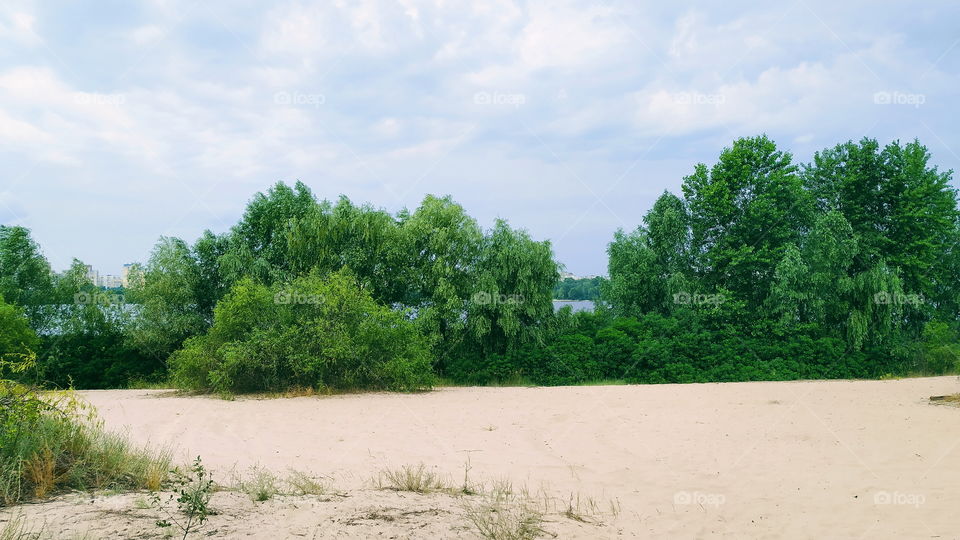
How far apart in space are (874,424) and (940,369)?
56.4ft

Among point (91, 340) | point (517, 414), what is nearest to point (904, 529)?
point (517, 414)

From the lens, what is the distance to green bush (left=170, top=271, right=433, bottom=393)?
18625 millimetres

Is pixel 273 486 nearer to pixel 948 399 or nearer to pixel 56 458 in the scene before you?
pixel 56 458

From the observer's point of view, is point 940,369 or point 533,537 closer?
point 533,537

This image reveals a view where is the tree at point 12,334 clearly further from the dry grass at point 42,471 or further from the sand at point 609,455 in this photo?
the dry grass at point 42,471

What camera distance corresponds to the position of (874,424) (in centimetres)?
1307

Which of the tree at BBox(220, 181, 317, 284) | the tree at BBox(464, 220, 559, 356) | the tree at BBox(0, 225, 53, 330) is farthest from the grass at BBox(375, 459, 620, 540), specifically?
the tree at BBox(0, 225, 53, 330)

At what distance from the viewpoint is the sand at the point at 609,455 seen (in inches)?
253

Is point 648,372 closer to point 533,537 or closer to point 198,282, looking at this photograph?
point 198,282

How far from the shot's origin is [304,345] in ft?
61.7

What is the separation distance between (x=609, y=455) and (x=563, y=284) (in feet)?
56.4

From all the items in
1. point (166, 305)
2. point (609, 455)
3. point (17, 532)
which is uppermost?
point (166, 305)

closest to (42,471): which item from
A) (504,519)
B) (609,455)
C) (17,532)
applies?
(17,532)

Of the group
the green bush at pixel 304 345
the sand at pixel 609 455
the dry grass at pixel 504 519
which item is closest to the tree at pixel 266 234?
the green bush at pixel 304 345
